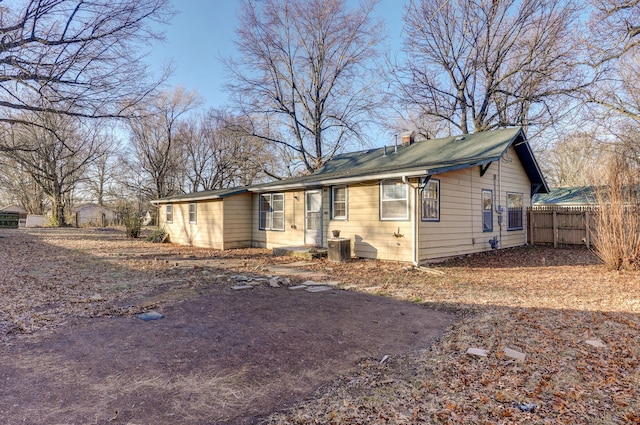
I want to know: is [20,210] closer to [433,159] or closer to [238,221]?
[238,221]

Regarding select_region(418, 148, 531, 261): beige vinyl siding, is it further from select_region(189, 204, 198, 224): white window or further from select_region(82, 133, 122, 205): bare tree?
select_region(82, 133, 122, 205): bare tree

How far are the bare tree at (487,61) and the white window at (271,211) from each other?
1097 cm

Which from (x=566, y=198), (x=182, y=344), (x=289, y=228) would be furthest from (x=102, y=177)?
(x=566, y=198)

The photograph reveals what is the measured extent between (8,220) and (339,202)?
20.5m

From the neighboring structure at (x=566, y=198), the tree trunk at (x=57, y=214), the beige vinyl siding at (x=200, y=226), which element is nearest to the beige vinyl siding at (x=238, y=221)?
the beige vinyl siding at (x=200, y=226)

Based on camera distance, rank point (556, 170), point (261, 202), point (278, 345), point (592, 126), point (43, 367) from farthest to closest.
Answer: point (556, 170)
point (261, 202)
point (592, 126)
point (278, 345)
point (43, 367)

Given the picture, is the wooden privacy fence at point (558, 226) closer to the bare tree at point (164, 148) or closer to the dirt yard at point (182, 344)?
the dirt yard at point (182, 344)

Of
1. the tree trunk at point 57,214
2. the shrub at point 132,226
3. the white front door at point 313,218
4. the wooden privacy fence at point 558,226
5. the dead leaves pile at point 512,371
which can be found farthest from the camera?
the tree trunk at point 57,214

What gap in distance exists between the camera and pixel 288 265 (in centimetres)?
976

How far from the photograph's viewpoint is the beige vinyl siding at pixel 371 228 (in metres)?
9.62

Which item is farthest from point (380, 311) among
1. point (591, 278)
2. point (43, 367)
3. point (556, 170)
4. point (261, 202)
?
point (556, 170)

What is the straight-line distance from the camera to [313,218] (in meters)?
12.3

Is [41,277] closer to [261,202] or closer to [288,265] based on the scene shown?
[288,265]

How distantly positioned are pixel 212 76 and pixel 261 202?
37.0 ft
